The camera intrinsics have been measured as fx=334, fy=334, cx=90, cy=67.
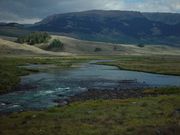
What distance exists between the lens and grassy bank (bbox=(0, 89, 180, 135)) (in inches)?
1163

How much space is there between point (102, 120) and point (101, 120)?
107mm

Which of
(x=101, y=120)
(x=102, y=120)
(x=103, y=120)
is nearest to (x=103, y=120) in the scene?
(x=103, y=120)

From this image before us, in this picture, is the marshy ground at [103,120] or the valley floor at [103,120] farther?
the marshy ground at [103,120]

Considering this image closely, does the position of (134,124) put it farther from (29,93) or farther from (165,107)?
(29,93)

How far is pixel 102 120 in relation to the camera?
3444 centimetres

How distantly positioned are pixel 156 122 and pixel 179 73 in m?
76.2

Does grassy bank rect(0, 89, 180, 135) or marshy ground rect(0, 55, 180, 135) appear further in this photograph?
marshy ground rect(0, 55, 180, 135)

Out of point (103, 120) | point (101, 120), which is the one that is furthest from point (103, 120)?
point (101, 120)

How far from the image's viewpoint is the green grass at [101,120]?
97.1 feet

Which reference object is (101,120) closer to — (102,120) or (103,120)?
(102,120)

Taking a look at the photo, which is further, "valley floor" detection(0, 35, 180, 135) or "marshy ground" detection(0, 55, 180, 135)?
"marshy ground" detection(0, 55, 180, 135)

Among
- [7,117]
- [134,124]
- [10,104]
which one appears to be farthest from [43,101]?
[134,124]

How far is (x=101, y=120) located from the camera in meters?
34.5

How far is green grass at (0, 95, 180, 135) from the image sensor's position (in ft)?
97.1
